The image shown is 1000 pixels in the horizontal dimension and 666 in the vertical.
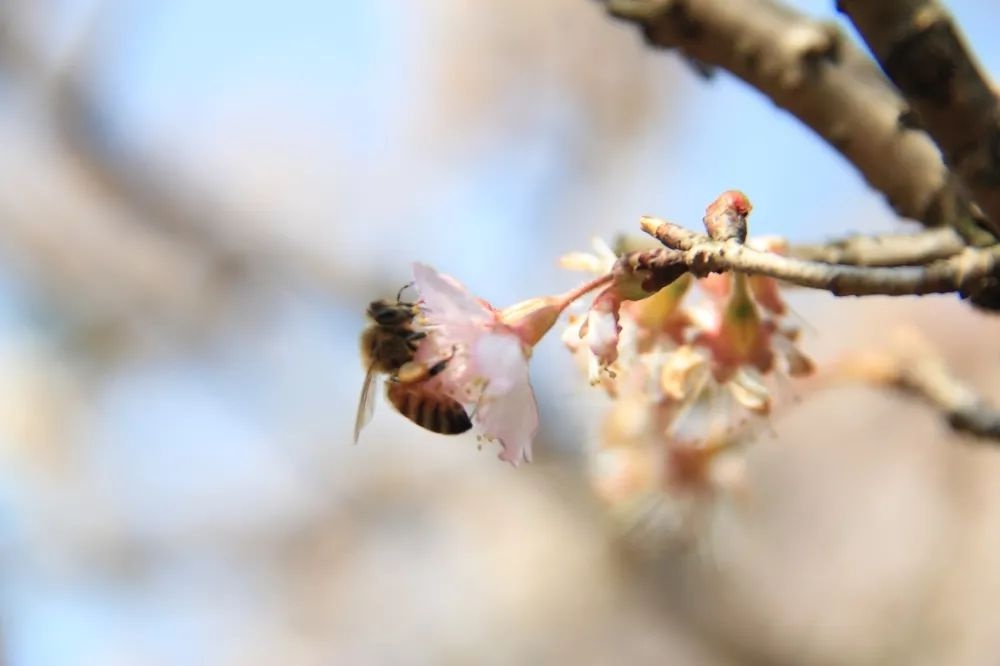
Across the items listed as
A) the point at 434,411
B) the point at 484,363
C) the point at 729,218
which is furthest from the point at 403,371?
the point at 729,218

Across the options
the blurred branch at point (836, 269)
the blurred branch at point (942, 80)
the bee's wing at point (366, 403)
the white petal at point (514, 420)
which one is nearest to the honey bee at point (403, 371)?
the bee's wing at point (366, 403)

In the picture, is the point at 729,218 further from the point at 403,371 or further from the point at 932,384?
the point at 932,384

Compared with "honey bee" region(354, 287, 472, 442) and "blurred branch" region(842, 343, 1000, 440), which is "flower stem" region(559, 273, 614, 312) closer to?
"honey bee" region(354, 287, 472, 442)

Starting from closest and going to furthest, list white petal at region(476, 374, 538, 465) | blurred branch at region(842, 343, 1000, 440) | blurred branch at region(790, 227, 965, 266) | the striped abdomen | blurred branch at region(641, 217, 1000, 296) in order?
blurred branch at region(641, 217, 1000, 296) < blurred branch at region(790, 227, 965, 266) < white petal at region(476, 374, 538, 465) < the striped abdomen < blurred branch at region(842, 343, 1000, 440)

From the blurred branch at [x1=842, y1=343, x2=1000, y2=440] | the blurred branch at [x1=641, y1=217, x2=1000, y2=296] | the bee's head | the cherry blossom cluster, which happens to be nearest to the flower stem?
the cherry blossom cluster

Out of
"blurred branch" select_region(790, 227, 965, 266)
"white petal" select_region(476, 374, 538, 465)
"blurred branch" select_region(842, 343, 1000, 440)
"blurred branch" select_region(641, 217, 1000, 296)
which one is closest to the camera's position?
"blurred branch" select_region(641, 217, 1000, 296)

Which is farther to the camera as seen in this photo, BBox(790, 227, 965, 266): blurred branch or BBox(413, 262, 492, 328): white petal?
BBox(413, 262, 492, 328): white petal

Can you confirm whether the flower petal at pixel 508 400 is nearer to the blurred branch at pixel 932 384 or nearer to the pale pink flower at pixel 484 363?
the pale pink flower at pixel 484 363
